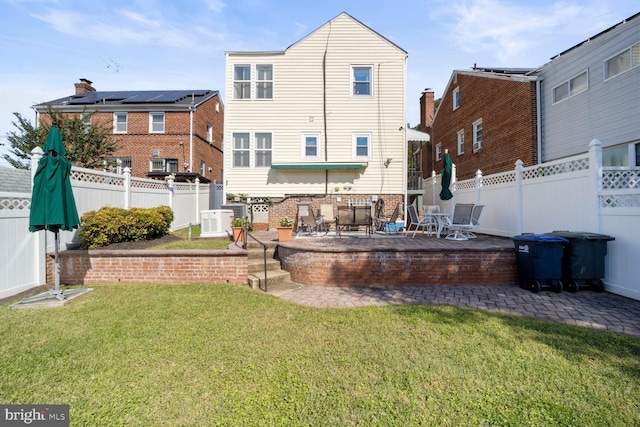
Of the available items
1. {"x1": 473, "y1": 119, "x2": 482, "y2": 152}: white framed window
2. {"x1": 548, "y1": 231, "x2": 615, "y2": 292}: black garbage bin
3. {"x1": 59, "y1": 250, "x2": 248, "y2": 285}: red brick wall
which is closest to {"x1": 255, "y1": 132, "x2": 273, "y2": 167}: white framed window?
{"x1": 59, "y1": 250, "x2": 248, "y2": 285}: red brick wall

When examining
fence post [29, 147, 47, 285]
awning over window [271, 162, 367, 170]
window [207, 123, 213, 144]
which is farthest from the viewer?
window [207, 123, 213, 144]

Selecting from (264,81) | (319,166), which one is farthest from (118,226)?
(264,81)

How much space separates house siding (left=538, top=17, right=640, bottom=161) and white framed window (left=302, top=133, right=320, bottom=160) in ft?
30.8

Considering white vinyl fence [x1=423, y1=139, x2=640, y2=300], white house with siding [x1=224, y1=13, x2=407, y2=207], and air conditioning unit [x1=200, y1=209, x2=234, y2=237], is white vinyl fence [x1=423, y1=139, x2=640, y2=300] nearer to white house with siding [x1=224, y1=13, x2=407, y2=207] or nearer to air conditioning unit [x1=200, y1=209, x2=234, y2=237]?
white house with siding [x1=224, y1=13, x2=407, y2=207]

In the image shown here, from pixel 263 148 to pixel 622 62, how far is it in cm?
1289

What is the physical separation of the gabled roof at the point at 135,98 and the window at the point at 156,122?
2.78 ft

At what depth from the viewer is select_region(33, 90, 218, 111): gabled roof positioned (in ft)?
71.1

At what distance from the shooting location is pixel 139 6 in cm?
841

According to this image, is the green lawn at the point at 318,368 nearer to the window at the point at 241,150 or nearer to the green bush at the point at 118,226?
the green bush at the point at 118,226

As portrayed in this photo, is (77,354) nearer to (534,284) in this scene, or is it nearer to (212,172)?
(534,284)

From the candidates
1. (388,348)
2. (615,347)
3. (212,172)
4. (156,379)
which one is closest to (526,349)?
(615,347)

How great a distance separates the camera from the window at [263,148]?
13023 millimetres

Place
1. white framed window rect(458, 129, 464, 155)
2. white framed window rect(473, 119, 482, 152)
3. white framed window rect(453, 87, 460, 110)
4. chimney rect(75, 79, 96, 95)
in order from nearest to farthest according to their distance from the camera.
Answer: white framed window rect(473, 119, 482, 152) → white framed window rect(458, 129, 464, 155) → white framed window rect(453, 87, 460, 110) → chimney rect(75, 79, 96, 95)

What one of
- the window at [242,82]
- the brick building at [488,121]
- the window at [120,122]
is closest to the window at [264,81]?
the window at [242,82]
